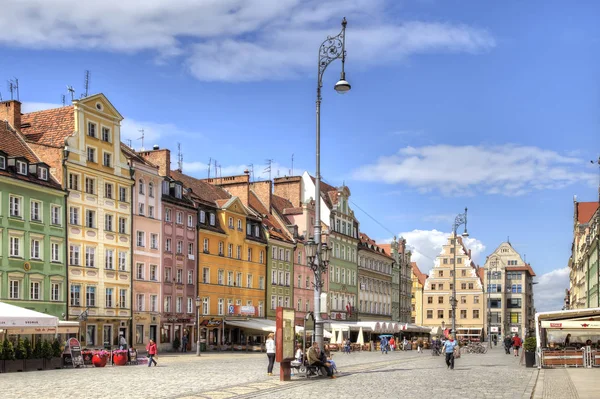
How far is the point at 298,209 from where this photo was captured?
83.0 metres

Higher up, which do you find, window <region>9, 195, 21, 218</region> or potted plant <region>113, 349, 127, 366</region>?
window <region>9, 195, 21, 218</region>

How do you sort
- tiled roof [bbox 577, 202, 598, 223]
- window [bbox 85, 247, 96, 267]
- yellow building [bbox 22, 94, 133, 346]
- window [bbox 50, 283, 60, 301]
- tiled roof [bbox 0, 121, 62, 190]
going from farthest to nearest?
tiled roof [bbox 577, 202, 598, 223]
window [bbox 85, 247, 96, 267]
yellow building [bbox 22, 94, 133, 346]
window [bbox 50, 283, 60, 301]
tiled roof [bbox 0, 121, 62, 190]

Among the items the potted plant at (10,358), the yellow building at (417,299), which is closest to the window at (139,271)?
the potted plant at (10,358)

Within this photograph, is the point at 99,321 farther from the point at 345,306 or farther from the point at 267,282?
the point at 345,306

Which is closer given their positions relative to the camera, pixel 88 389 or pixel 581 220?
pixel 88 389

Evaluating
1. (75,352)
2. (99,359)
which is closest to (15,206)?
(75,352)

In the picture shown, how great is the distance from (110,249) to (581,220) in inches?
3780

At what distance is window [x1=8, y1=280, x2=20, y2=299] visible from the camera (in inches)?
1844

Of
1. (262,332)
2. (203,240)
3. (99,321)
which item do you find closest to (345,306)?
(262,332)

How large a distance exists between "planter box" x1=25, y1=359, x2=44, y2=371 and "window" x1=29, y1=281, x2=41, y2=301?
544 inches

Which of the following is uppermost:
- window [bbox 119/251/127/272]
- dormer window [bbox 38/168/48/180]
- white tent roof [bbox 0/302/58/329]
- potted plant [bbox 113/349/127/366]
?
dormer window [bbox 38/168/48/180]

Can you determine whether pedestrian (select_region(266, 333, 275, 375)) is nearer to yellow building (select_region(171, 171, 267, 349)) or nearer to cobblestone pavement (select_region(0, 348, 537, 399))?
cobblestone pavement (select_region(0, 348, 537, 399))

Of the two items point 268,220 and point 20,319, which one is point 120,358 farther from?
point 268,220

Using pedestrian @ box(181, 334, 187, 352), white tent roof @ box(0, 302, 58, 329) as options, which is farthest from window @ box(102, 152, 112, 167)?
white tent roof @ box(0, 302, 58, 329)
